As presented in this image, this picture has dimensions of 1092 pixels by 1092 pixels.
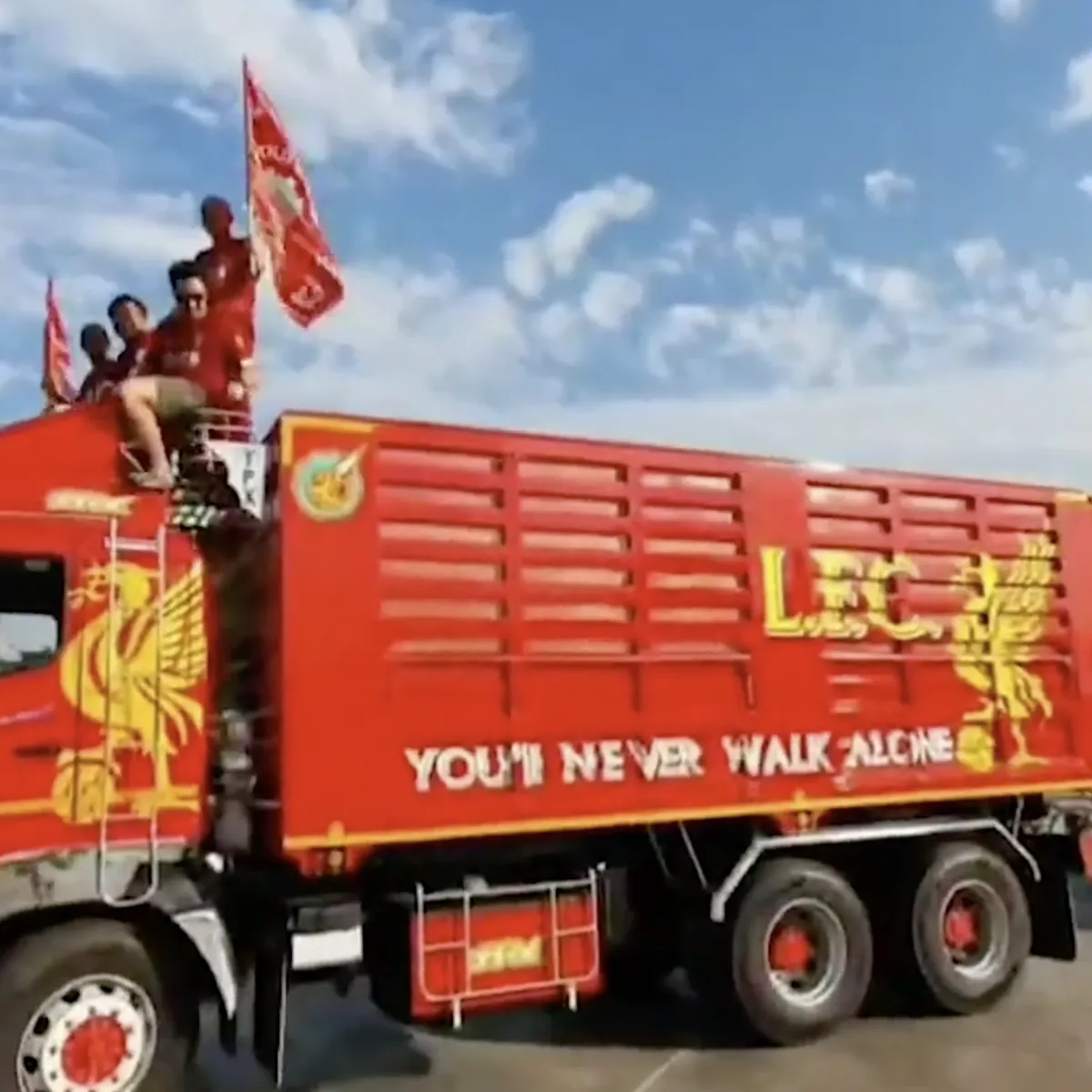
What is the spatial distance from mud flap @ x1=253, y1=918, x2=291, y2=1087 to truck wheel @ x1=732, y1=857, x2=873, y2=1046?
237 centimetres

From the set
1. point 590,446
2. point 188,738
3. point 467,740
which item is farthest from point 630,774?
point 188,738

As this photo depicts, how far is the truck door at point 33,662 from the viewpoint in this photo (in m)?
5.42

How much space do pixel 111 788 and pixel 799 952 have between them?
12.2ft

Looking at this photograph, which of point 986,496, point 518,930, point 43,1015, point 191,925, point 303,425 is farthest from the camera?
point 986,496

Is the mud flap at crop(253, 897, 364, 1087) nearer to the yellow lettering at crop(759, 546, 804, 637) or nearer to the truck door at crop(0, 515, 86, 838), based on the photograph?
the truck door at crop(0, 515, 86, 838)

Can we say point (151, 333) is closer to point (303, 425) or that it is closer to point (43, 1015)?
point (303, 425)

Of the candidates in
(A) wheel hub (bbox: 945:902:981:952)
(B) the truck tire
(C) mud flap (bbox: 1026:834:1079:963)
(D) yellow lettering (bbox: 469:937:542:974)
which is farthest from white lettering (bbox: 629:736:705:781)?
(C) mud flap (bbox: 1026:834:1079:963)

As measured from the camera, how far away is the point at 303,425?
603 cm

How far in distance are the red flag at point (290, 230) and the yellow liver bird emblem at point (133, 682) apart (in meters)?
1.79

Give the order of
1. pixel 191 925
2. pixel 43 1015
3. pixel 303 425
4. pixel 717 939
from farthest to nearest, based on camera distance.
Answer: pixel 717 939 → pixel 303 425 → pixel 191 925 → pixel 43 1015

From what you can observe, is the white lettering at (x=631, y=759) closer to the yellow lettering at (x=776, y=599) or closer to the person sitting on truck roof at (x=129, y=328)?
the yellow lettering at (x=776, y=599)

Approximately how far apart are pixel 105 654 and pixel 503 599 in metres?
1.83

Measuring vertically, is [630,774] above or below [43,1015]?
above

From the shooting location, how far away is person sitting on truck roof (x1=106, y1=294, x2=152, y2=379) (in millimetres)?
7020
